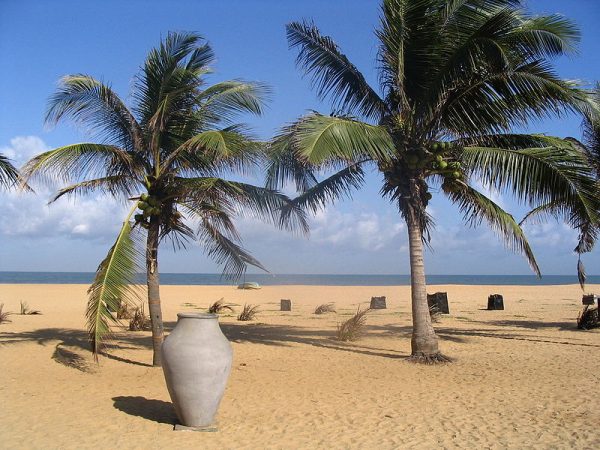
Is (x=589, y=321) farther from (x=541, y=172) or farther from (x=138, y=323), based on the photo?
(x=138, y=323)

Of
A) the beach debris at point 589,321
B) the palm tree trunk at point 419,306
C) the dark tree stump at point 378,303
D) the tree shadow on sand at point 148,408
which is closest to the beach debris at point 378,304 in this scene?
the dark tree stump at point 378,303

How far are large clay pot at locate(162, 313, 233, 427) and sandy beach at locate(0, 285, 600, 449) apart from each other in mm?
275

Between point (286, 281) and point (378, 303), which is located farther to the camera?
point (286, 281)

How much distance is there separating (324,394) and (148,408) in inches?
96.0

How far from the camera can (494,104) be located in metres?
9.91

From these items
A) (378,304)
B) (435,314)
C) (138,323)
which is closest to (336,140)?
(138,323)

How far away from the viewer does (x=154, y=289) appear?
32.3ft

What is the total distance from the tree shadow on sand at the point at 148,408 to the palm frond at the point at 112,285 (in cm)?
91

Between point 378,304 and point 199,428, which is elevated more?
point 378,304

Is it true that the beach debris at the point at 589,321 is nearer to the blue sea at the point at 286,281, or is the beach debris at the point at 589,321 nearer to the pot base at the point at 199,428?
the pot base at the point at 199,428

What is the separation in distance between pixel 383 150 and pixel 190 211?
12.0 feet

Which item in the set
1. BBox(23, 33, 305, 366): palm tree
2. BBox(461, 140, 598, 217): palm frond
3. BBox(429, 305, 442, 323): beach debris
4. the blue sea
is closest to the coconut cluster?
BBox(23, 33, 305, 366): palm tree

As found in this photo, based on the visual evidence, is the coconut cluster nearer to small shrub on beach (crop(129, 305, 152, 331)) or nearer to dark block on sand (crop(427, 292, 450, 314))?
small shrub on beach (crop(129, 305, 152, 331))

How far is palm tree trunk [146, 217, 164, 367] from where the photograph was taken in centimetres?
978
